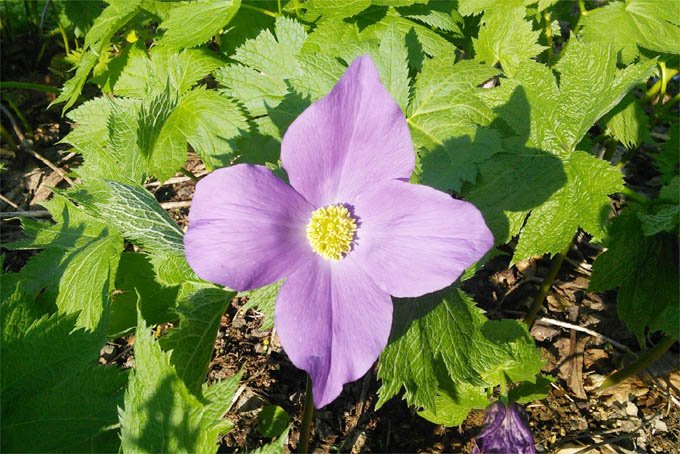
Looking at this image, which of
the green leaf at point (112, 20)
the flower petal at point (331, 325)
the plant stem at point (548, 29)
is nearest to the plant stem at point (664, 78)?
the plant stem at point (548, 29)

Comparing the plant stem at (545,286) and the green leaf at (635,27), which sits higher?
the green leaf at (635,27)

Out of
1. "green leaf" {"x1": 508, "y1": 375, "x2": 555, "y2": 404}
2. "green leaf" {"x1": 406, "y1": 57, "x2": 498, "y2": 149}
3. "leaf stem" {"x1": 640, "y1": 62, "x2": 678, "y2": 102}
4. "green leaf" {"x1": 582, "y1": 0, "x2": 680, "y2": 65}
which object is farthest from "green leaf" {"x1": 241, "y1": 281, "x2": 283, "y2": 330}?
"leaf stem" {"x1": 640, "y1": 62, "x2": 678, "y2": 102}

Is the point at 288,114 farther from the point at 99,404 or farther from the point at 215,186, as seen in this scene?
the point at 99,404

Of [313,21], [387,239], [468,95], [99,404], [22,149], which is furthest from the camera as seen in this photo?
[22,149]

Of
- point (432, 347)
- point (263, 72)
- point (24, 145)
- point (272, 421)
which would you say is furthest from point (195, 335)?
point (24, 145)

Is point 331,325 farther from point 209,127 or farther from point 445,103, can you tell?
point 209,127

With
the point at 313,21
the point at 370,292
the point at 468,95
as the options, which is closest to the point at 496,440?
the point at 370,292

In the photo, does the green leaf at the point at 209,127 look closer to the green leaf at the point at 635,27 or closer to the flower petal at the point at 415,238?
the flower petal at the point at 415,238
